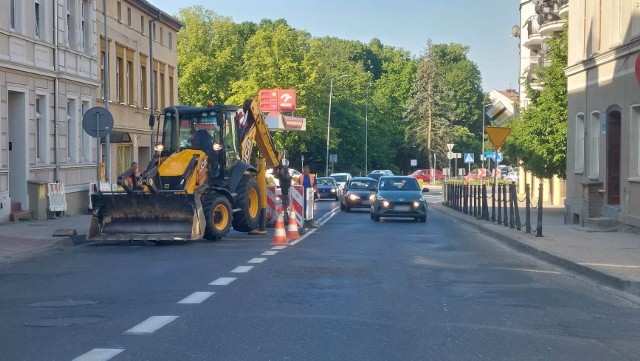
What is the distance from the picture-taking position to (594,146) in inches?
1099

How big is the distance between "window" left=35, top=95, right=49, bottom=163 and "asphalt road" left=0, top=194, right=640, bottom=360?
13258 mm

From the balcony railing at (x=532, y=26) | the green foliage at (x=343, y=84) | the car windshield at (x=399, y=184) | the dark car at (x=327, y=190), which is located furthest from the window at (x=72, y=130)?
the green foliage at (x=343, y=84)

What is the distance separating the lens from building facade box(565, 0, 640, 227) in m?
23.6

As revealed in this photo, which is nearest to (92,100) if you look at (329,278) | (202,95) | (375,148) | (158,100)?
(158,100)

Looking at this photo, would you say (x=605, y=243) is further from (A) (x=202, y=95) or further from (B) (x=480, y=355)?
(A) (x=202, y=95)

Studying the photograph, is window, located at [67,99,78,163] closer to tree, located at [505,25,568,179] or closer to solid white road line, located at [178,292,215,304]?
tree, located at [505,25,568,179]

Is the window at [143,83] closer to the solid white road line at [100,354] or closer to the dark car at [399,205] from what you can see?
the dark car at [399,205]

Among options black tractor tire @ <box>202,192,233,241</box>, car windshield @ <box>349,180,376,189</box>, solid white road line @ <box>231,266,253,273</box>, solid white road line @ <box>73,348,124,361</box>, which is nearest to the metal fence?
car windshield @ <box>349,180,376,189</box>

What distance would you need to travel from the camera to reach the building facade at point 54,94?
27.6 m

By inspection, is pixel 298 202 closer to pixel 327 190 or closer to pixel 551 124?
pixel 551 124

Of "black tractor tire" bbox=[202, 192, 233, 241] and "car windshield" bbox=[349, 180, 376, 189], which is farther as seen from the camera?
"car windshield" bbox=[349, 180, 376, 189]

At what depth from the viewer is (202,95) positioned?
79625 mm

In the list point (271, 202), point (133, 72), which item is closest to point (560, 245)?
point (271, 202)

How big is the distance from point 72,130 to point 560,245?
19527mm
